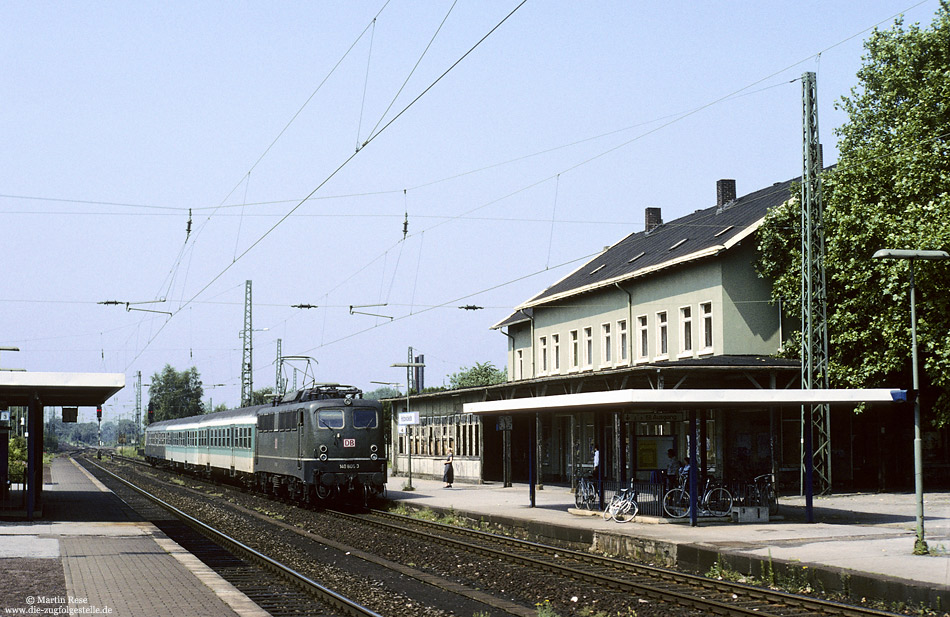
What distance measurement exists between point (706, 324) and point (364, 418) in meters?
11.3

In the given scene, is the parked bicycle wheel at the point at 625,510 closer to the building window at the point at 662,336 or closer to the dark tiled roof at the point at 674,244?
the dark tiled roof at the point at 674,244

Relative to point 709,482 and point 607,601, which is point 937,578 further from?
point 709,482

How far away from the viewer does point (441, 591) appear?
14750 millimetres

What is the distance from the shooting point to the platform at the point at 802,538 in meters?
13.6

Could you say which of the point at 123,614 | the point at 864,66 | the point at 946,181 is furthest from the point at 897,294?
the point at 123,614

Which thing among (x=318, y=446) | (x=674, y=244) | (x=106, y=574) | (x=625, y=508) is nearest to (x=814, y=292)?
(x=674, y=244)

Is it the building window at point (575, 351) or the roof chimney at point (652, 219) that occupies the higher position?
the roof chimney at point (652, 219)

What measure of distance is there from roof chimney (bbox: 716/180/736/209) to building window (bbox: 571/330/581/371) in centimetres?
755

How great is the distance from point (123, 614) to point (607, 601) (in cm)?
589

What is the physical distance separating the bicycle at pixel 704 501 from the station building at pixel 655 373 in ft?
3.37

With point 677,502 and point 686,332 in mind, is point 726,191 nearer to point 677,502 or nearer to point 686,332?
point 686,332

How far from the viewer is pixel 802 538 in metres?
18.5

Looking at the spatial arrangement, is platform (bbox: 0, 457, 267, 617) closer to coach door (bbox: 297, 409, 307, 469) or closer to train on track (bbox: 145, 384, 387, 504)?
train on track (bbox: 145, 384, 387, 504)

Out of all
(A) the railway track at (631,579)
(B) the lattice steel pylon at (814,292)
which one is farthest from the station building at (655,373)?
(A) the railway track at (631,579)
